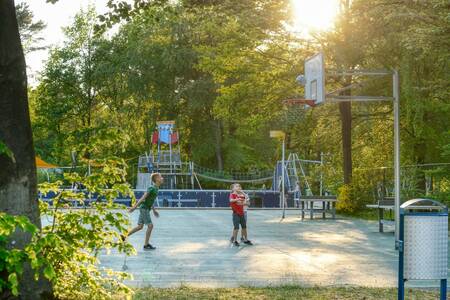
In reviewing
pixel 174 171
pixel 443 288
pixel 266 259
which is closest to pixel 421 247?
pixel 443 288

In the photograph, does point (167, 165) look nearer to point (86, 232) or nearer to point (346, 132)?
point (346, 132)

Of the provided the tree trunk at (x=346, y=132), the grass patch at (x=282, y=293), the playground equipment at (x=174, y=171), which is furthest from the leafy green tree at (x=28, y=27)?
the grass patch at (x=282, y=293)

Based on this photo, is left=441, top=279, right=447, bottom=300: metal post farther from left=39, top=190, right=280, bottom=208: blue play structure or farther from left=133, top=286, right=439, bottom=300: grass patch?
left=39, top=190, right=280, bottom=208: blue play structure

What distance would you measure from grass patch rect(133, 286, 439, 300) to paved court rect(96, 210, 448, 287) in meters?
0.49

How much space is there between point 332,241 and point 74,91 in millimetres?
49476

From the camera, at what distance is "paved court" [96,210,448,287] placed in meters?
9.77

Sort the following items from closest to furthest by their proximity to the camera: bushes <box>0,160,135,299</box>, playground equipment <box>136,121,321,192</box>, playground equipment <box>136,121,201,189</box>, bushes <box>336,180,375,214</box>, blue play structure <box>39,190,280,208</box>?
bushes <box>0,160,135,299</box> → bushes <box>336,180,375,214</box> → blue play structure <box>39,190,280,208</box> → playground equipment <box>136,121,321,192</box> → playground equipment <box>136,121,201,189</box>

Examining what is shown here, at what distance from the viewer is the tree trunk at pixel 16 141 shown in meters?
6.89

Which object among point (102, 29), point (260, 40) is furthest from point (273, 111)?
point (102, 29)

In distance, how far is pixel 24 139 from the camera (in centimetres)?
707

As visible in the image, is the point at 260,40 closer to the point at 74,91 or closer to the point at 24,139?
the point at 24,139

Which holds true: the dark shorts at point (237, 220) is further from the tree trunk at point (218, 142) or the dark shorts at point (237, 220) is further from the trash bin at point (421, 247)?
the tree trunk at point (218, 142)

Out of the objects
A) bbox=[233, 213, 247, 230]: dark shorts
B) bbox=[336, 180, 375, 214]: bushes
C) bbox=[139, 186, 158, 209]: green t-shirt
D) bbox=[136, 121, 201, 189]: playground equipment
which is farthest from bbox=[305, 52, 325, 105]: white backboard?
bbox=[136, 121, 201, 189]: playground equipment

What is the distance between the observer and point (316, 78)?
2067 cm
